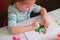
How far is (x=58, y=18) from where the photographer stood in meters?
1.05

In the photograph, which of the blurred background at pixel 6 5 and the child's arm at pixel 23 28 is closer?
the child's arm at pixel 23 28

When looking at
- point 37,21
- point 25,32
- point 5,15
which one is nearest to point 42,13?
point 37,21

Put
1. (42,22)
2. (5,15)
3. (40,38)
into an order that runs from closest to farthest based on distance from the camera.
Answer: (40,38) → (42,22) → (5,15)

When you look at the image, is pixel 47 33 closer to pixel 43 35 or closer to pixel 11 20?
pixel 43 35

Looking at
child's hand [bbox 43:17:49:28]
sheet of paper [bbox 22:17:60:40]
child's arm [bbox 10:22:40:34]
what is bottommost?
sheet of paper [bbox 22:17:60:40]

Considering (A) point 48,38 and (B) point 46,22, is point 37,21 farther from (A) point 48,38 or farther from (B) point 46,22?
(A) point 48,38

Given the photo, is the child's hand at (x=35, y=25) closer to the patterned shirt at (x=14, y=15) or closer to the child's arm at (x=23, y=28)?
the child's arm at (x=23, y=28)

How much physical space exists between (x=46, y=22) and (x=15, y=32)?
0.23 m

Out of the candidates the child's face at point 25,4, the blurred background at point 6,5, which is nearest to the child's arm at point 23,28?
the child's face at point 25,4

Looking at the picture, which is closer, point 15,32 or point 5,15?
point 15,32

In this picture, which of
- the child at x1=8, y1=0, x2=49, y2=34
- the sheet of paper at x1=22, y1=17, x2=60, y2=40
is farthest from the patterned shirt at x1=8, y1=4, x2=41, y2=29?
the sheet of paper at x1=22, y1=17, x2=60, y2=40

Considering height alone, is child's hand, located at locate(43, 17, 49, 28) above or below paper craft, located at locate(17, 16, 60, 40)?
above

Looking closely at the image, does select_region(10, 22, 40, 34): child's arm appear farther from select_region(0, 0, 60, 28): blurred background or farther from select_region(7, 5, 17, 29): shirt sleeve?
select_region(0, 0, 60, 28): blurred background

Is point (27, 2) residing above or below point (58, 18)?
above
